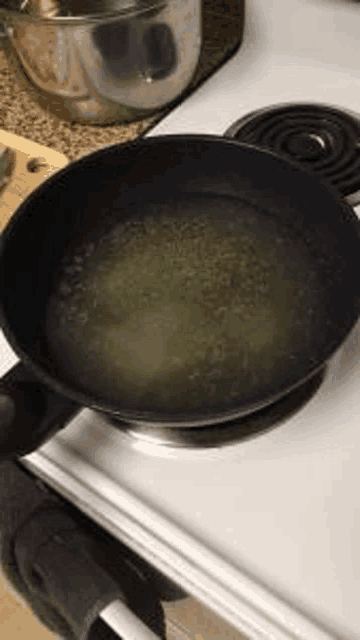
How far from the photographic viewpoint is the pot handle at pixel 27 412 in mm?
407

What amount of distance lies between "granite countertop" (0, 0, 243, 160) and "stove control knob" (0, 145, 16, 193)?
4 cm

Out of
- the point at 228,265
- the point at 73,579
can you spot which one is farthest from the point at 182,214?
the point at 73,579

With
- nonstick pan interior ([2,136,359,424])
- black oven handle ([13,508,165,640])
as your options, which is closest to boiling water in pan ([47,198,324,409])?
nonstick pan interior ([2,136,359,424])

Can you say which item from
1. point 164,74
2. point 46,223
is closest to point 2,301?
point 46,223

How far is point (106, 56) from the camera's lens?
2.01 ft

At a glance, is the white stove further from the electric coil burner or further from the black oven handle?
the electric coil burner

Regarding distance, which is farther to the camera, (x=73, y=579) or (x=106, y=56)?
(x=106, y=56)

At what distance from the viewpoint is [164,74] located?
26.3 inches

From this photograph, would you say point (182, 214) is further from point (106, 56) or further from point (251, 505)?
point (251, 505)

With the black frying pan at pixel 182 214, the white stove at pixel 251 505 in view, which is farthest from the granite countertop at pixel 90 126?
the white stove at pixel 251 505

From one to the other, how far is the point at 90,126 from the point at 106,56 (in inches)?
4.9

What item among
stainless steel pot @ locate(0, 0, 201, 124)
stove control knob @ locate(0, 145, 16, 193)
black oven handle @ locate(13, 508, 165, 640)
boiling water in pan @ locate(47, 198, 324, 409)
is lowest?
black oven handle @ locate(13, 508, 165, 640)

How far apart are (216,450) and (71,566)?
0.13 m

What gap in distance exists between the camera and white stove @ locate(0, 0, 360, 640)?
41 cm
